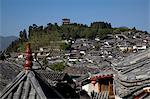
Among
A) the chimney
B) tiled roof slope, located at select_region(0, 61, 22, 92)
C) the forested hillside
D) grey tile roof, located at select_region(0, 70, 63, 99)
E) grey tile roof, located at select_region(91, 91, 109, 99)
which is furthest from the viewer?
the forested hillside

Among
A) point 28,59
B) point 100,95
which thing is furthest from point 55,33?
point 28,59

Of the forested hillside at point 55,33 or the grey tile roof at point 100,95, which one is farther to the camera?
the forested hillside at point 55,33

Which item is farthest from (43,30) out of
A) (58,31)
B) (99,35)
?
(99,35)

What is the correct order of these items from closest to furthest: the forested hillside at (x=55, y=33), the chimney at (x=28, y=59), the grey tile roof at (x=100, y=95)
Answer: the chimney at (x=28, y=59)
the grey tile roof at (x=100, y=95)
the forested hillside at (x=55, y=33)

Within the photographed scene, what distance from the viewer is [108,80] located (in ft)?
51.2

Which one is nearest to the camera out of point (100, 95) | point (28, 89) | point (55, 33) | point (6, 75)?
point (28, 89)

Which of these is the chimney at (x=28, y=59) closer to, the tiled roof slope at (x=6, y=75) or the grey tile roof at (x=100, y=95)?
the tiled roof slope at (x=6, y=75)

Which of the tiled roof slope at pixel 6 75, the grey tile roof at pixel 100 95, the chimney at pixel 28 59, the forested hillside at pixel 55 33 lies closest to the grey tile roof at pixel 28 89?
the chimney at pixel 28 59

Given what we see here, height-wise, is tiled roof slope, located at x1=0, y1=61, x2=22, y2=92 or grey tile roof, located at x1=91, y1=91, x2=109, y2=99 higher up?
tiled roof slope, located at x1=0, y1=61, x2=22, y2=92

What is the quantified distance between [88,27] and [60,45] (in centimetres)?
4051

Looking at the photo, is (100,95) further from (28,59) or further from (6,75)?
(28,59)

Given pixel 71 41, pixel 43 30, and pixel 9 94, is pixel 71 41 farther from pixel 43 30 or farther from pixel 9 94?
pixel 9 94

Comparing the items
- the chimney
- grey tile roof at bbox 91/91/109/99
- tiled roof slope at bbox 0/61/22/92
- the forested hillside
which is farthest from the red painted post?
the forested hillside

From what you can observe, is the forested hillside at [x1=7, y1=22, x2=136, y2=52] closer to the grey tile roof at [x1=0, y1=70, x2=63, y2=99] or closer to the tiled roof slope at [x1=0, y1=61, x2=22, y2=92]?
the tiled roof slope at [x1=0, y1=61, x2=22, y2=92]
